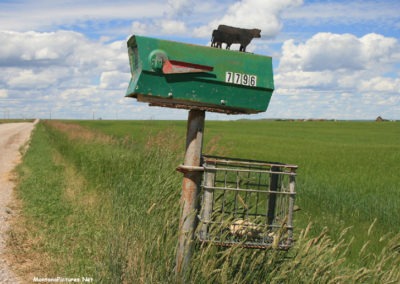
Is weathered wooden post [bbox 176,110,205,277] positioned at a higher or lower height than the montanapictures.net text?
higher

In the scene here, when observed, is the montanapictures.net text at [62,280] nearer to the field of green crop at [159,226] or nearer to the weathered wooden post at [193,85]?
the field of green crop at [159,226]

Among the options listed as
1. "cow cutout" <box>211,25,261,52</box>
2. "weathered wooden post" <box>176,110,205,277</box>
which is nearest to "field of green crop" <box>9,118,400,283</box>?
"weathered wooden post" <box>176,110,205,277</box>

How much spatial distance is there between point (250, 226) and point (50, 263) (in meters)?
3.08

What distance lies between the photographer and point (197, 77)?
2982mm

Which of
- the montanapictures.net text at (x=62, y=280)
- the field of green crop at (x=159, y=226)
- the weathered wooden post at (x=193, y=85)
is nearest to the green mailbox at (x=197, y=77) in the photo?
the weathered wooden post at (x=193, y=85)

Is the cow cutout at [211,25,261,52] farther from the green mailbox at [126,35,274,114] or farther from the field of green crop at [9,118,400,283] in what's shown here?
the field of green crop at [9,118,400,283]

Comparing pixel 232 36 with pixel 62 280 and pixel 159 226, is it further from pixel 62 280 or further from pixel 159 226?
pixel 62 280

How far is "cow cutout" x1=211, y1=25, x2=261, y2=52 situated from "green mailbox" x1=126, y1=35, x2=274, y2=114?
0.09m

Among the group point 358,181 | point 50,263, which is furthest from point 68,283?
point 358,181

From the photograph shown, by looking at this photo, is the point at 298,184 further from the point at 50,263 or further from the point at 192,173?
the point at 192,173

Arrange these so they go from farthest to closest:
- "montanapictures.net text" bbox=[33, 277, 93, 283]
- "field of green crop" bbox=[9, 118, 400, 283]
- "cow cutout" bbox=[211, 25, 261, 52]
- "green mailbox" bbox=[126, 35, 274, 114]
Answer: "montanapictures.net text" bbox=[33, 277, 93, 283], "field of green crop" bbox=[9, 118, 400, 283], "cow cutout" bbox=[211, 25, 261, 52], "green mailbox" bbox=[126, 35, 274, 114]

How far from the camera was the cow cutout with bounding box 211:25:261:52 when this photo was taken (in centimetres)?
304

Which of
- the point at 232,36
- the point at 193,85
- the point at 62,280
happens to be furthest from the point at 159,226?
the point at 232,36

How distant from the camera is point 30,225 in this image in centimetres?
705
